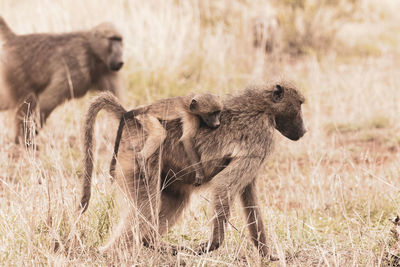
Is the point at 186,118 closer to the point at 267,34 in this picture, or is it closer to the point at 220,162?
the point at 220,162

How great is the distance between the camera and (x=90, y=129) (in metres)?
3.11

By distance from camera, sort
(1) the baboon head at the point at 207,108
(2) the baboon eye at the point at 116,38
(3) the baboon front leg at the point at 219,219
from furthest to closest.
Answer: (2) the baboon eye at the point at 116,38, (1) the baboon head at the point at 207,108, (3) the baboon front leg at the point at 219,219

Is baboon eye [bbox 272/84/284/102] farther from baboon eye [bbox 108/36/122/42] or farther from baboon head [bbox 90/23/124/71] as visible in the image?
baboon eye [bbox 108/36/122/42]

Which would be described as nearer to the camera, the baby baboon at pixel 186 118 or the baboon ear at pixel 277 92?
the baby baboon at pixel 186 118

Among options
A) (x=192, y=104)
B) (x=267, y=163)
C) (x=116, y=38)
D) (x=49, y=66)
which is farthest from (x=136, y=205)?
(x=116, y=38)

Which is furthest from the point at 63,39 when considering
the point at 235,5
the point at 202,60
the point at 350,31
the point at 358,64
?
the point at 350,31

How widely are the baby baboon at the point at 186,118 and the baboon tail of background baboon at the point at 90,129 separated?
0.48 ft

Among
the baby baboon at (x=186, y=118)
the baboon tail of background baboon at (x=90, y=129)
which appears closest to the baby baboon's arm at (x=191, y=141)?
the baby baboon at (x=186, y=118)

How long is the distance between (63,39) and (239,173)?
11.3 feet

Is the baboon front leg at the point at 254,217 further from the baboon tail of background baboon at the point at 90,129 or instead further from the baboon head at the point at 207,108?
the baboon tail of background baboon at the point at 90,129

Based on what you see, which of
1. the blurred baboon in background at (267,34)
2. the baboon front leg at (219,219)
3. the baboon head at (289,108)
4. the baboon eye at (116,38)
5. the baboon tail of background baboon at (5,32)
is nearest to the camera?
the baboon front leg at (219,219)

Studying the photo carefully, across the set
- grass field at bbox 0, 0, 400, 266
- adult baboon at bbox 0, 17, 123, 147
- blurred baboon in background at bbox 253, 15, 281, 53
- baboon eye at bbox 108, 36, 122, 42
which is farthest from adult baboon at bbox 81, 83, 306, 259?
blurred baboon in background at bbox 253, 15, 281, 53

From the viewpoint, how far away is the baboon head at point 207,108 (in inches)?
123

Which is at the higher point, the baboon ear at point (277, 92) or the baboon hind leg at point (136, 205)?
the baboon ear at point (277, 92)
